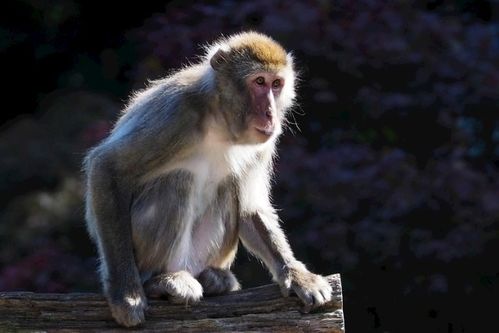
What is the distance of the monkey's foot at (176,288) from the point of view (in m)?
6.47

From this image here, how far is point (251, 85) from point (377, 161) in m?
2.73

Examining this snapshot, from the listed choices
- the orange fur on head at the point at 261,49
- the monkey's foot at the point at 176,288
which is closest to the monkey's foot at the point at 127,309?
the monkey's foot at the point at 176,288

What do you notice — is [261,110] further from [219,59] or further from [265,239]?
[265,239]

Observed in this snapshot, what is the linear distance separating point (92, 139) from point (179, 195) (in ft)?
12.2

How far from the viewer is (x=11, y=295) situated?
636 centimetres

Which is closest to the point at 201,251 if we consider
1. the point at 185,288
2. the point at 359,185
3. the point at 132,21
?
the point at 185,288

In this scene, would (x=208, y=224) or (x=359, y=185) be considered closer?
(x=208, y=224)

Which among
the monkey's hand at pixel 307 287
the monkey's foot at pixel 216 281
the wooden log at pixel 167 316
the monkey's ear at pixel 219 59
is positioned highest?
the monkey's ear at pixel 219 59

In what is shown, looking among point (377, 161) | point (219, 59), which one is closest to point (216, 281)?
point (219, 59)

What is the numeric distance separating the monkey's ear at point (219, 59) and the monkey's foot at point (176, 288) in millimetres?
1247

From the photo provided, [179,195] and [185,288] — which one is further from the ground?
[179,195]

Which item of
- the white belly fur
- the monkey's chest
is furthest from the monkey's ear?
the monkey's chest

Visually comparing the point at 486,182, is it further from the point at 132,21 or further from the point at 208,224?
the point at 132,21

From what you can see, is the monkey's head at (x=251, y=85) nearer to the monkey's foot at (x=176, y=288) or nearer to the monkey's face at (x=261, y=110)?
the monkey's face at (x=261, y=110)
